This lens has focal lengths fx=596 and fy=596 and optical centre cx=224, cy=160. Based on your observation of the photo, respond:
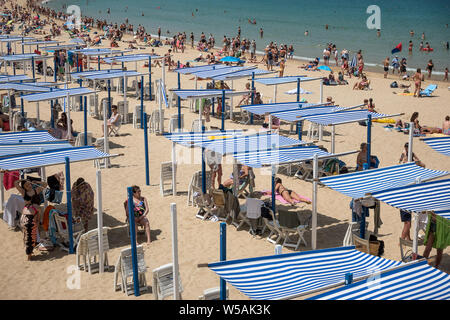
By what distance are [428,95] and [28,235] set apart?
19.4 m

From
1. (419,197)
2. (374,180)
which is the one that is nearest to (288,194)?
(374,180)

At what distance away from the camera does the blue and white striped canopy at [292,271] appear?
231 inches

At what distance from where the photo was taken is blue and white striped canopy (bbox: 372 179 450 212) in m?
8.11

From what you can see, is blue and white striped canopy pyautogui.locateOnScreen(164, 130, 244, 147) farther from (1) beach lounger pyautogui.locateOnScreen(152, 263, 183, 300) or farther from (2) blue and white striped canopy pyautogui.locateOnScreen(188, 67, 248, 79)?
(2) blue and white striped canopy pyautogui.locateOnScreen(188, 67, 248, 79)

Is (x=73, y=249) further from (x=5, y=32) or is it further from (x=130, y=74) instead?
(x=5, y=32)

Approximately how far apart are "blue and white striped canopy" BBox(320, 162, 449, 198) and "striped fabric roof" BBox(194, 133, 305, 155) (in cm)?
216

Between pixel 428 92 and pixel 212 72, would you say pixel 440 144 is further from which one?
pixel 428 92

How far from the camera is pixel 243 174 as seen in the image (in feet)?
39.9

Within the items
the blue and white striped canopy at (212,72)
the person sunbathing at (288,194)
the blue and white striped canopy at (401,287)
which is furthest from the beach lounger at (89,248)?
the blue and white striped canopy at (212,72)

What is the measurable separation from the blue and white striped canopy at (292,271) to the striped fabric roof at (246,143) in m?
4.41

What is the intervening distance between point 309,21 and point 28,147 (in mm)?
73366

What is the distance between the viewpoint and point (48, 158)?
10.1 metres
